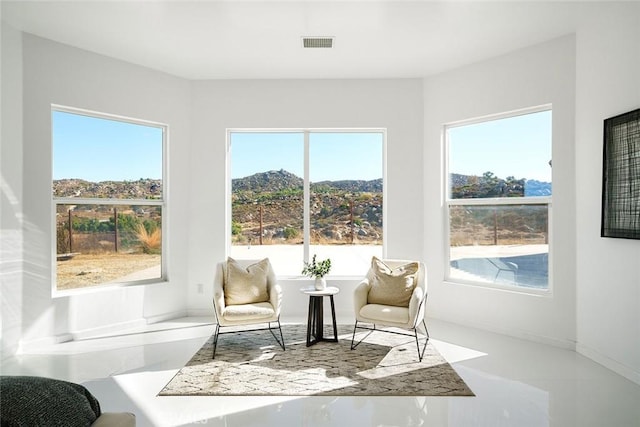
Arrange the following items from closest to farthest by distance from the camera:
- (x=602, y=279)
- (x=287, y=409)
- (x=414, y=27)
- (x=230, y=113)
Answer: (x=287, y=409), (x=602, y=279), (x=414, y=27), (x=230, y=113)

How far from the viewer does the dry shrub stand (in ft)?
18.5

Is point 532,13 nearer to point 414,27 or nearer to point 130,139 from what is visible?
point 414,27

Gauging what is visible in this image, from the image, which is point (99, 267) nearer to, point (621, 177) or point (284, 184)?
point (284, 184)

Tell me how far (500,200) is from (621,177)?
1.58m

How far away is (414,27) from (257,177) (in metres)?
2.95

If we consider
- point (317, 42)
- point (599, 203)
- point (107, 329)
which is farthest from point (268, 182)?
point (599, 203)

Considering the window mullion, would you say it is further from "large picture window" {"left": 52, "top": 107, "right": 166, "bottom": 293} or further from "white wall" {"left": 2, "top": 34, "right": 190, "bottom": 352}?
"large picture window" {"left": 52, "top": 107, "right": 166, "bottom": 293}

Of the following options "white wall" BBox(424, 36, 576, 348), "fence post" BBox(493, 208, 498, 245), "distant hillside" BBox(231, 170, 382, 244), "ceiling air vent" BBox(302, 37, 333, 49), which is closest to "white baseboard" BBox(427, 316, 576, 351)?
"white wall" BBox(424, 36, 576, 348)

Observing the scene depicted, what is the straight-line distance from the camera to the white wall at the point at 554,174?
4.57 metres

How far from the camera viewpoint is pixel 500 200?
5.26 meters

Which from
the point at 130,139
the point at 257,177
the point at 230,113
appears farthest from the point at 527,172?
the point at 130,139

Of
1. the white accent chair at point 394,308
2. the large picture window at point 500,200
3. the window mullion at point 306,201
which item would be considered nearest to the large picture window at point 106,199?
the window mullion at point 306,201

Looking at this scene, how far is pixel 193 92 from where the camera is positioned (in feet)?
19.9

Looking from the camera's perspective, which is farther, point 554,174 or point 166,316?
point 166,316
